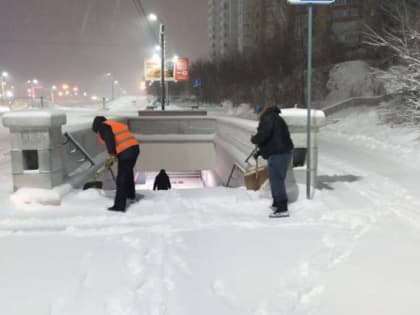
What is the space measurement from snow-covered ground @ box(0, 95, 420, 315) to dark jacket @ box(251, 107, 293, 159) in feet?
3.15

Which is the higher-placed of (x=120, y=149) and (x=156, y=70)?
(x=156, y=70)

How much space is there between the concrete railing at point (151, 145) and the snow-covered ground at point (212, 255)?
624 millimetres

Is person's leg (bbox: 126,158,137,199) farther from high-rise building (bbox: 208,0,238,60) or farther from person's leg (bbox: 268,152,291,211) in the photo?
high-rise building (bbox: 208,0,238,60)

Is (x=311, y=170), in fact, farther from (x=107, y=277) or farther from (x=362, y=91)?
(x=362, y=91)

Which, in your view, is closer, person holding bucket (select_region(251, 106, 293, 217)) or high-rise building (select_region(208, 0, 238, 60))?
person holding bucket (select_region(251, 106, 293, 217))

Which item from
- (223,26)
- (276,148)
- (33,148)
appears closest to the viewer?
(276,148)

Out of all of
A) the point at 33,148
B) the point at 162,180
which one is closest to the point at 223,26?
the point at 162,180

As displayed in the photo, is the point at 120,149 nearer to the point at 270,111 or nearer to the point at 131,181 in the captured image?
the point at 131,181

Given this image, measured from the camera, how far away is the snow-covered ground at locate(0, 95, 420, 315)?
3.70m

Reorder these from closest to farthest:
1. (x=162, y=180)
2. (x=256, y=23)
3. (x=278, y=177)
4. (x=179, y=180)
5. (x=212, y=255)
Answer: (x=212, y=255), (x=278, y=177), (x=162, y=180), (x=179, y=180), (x=256, y=23)

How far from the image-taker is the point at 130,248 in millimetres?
4871

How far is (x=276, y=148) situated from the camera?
606cm

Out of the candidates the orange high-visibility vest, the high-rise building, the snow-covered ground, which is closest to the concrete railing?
the snow-covered ground

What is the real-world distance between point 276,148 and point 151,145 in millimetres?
11041
